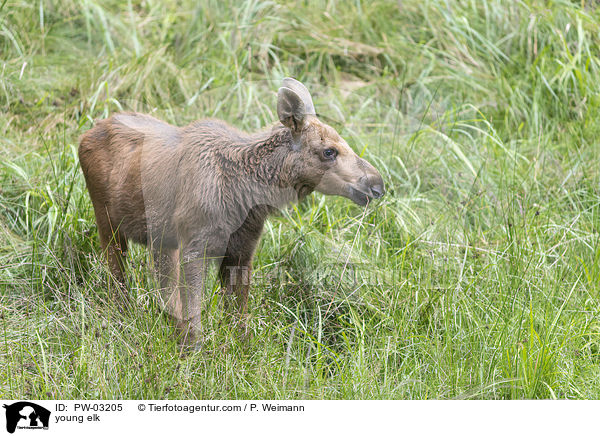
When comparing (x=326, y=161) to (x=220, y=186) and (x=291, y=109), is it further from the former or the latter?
(x=220, y=186)

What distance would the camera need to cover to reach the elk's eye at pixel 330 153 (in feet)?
13.7

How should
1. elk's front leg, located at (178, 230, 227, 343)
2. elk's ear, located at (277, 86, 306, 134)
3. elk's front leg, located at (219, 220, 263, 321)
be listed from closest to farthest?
elk's ear, located at (277, 86, 306, 134), elk's front leg, located at (178, 230, 227, 343), elk's front leg, located at (219, 220, 263, 321)

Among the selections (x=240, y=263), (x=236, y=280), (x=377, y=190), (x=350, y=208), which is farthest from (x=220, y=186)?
(x=350, y=208)

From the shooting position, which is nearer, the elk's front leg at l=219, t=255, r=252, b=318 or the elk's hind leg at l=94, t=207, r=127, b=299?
the elk's front leg at l=219, t=255, r=252, b=318

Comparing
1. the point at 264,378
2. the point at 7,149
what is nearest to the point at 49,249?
the point at 7,149

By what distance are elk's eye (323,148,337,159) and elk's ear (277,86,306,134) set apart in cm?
20

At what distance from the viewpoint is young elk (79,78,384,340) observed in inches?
164

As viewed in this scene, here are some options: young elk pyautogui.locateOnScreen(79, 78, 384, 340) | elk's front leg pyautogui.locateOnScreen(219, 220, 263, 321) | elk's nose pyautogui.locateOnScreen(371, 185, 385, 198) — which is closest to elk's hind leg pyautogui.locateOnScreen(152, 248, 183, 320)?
young elk pyautogui.locateOnScreen(79, 78, 384, 340)

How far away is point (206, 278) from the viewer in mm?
4266

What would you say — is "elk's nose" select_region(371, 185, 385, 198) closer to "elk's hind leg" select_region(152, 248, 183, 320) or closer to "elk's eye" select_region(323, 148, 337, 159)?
"elk's eye" select_region(323, 148, 337, 159)

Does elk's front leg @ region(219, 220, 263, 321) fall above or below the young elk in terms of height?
below

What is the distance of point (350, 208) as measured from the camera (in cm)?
558

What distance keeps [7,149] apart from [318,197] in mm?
2644
